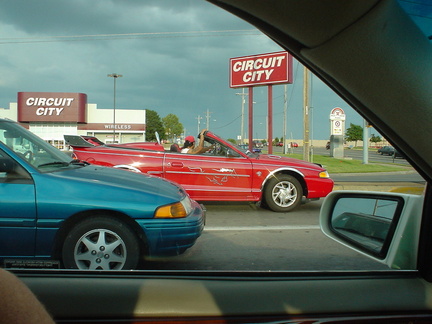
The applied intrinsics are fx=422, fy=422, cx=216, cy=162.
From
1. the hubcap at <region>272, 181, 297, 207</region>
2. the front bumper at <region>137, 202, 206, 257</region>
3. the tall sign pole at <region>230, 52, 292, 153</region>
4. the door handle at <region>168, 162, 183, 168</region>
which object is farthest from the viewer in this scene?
the hubcap at <region>272, 181, 297, 207</region>

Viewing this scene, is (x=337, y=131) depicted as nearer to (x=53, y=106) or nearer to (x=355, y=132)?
(x=355, y=132)

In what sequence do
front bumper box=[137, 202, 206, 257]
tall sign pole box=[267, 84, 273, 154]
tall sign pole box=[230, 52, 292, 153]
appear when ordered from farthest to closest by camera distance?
front bumper box=[137, 202, 206, 257]
tall sign pole box=[267, 84, 273, 154]
tall sign pole box=[230, 52, 292, 153]

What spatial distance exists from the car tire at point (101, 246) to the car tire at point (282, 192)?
10.1 feet

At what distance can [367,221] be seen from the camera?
1.89 m

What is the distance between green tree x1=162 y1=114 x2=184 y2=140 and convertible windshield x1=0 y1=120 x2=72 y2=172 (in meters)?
1.03

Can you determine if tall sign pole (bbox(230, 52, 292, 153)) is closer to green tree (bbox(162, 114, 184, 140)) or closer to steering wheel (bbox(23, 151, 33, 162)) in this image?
green tree (bbox(162, 114, 184, 140))

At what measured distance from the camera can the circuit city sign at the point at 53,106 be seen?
88.0 inches

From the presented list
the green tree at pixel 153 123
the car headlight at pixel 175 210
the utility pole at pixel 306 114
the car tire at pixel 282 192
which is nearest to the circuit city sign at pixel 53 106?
the green tree at pixel 153 123

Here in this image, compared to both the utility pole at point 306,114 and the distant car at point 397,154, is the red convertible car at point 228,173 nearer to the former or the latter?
the utility pole at point 306,114

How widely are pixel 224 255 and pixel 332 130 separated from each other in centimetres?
119

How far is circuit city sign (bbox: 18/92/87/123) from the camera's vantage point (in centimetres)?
224

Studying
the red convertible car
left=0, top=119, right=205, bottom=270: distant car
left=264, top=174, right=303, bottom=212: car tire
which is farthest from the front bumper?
left=264, top=174, right=303, bottom=212: car tire

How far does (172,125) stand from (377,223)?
1213 millimetres

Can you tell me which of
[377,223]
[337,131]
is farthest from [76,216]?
[377,223]
